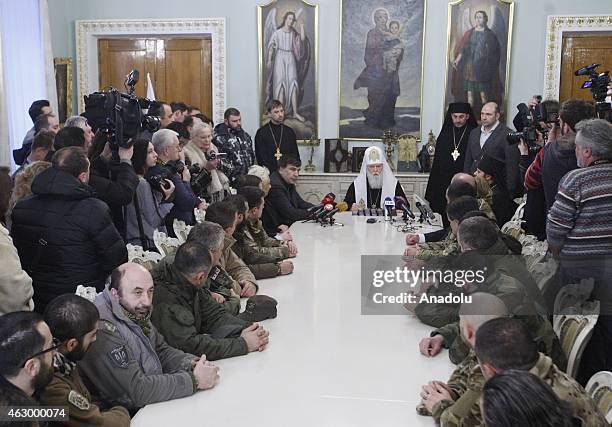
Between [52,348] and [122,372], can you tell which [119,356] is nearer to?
[122,372]

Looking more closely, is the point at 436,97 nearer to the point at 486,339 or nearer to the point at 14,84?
the point at 14,84

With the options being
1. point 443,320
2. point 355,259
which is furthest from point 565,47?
point 443,320

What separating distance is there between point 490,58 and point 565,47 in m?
0.98

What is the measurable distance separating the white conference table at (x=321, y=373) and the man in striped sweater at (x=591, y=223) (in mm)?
926

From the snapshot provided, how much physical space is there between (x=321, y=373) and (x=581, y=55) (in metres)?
7.40

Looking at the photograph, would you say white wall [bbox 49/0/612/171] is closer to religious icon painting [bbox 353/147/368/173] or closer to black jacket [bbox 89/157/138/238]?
religious icon painting [bbox 353/147/368/173]

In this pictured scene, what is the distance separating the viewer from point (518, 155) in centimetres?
606

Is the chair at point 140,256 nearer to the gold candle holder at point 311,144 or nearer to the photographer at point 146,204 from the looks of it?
the photographer at point 146,204

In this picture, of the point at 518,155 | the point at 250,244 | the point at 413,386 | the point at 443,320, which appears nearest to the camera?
the point at 413,386

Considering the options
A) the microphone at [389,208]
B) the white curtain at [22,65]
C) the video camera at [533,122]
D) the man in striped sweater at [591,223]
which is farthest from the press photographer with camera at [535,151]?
the white curtain at [22,65]

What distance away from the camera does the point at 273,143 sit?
29.1 feet

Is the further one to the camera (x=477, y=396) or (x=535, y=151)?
(x=535, y=151)

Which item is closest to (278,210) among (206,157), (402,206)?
(206,157)

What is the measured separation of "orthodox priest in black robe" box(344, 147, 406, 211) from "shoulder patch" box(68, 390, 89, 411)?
500 centimetres
